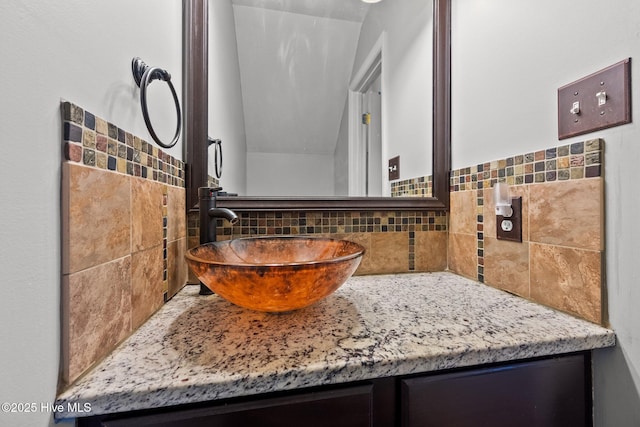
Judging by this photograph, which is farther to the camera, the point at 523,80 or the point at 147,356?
the point at 523,80

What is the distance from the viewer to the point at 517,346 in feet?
1.72

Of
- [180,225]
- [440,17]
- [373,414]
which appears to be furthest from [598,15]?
[180,225]

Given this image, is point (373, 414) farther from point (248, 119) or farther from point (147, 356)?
point (248, 119)

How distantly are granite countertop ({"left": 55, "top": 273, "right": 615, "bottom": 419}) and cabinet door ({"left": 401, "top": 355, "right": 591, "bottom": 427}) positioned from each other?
4cm

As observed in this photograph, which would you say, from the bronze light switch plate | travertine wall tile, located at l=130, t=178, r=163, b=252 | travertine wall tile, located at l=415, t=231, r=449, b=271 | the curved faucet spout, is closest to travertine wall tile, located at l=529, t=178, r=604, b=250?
the bronze light switch plate

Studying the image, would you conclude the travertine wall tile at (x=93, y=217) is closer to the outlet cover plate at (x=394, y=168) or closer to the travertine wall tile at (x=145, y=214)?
the travertine wall tile at (x=145, y=214)

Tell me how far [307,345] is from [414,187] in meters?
0.80

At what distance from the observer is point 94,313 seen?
1.47 feet

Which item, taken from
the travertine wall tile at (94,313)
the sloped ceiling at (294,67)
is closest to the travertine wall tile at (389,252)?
the sloped ceiling at (294,67)

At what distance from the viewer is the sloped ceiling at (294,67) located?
1040mm

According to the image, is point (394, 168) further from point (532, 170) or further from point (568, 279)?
point (568, 279)

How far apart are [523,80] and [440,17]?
498 mm

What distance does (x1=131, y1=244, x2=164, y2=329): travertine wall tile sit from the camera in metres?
0.58

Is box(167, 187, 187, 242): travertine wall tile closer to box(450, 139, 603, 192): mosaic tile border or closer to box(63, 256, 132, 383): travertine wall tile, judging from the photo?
box(63, 256, 132, 383): travertine wall tile
